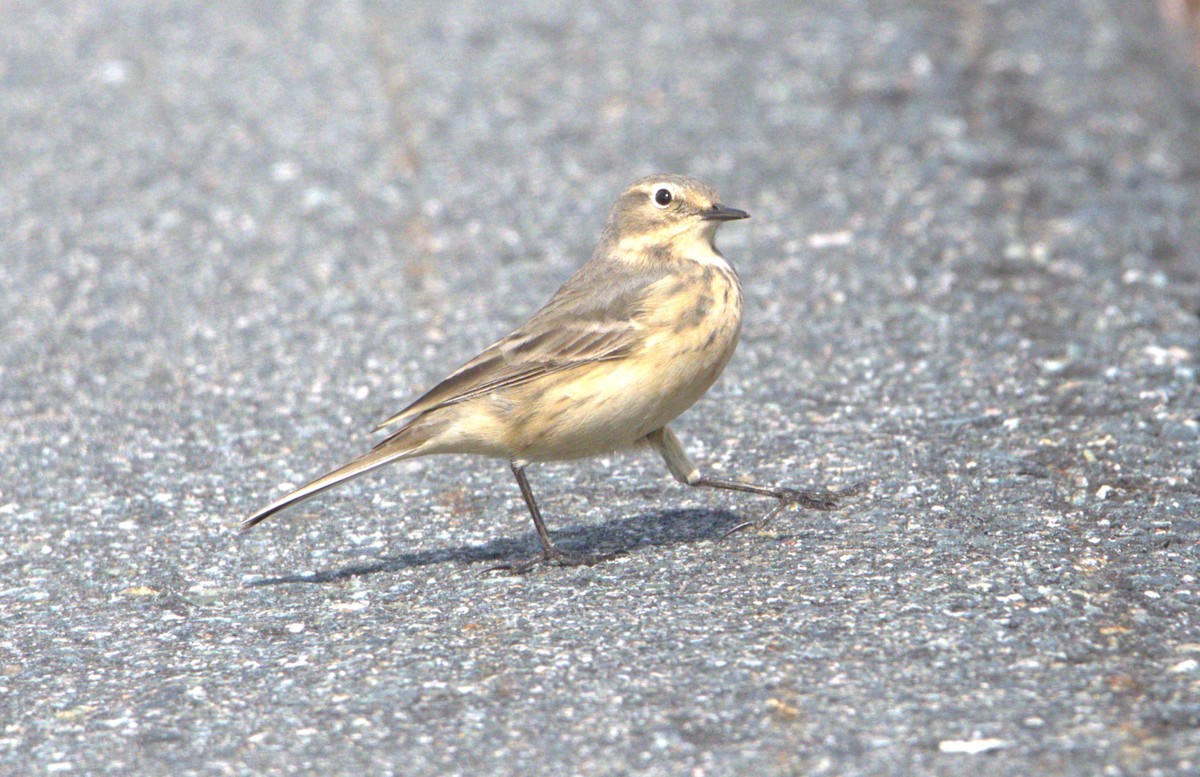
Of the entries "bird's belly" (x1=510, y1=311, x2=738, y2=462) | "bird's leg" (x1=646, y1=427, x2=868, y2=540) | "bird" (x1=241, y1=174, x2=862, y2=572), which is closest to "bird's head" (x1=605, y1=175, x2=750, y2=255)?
"bird" (x1=241, y1=174, x2=862, y2=572)

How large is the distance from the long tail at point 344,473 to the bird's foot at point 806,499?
1.28 meters

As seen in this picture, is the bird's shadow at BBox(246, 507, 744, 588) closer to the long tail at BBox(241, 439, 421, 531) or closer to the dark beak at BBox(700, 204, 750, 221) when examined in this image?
the long tail at BBox(241, 439, 421, 531)

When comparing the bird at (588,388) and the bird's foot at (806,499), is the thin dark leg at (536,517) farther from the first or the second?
the bird's foot at (806,499)

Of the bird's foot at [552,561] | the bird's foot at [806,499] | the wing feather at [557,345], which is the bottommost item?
the bird's foot at [806,499]

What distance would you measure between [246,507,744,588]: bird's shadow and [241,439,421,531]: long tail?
0.99 feet

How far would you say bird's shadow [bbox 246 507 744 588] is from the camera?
6109 millimetres

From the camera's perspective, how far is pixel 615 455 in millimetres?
6387

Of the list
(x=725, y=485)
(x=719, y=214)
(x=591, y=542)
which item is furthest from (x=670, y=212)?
(x=591, y=542)

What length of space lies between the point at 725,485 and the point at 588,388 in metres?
0.77

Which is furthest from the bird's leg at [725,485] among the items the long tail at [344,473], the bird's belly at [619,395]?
the long tail at [344,473]

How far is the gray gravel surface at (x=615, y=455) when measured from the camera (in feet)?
15.7

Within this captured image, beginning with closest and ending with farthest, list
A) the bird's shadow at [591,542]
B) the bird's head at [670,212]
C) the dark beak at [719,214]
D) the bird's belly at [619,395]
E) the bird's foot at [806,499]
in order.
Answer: the bird's belly at [619,395] < the bird's shadow at [591,542] < the bird's foot at [806,499] < the dark beak at [719,214] < the bird's head at [670,212]

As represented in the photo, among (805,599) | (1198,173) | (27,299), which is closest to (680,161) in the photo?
(1198,173)

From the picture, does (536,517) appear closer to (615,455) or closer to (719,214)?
(615,455)
